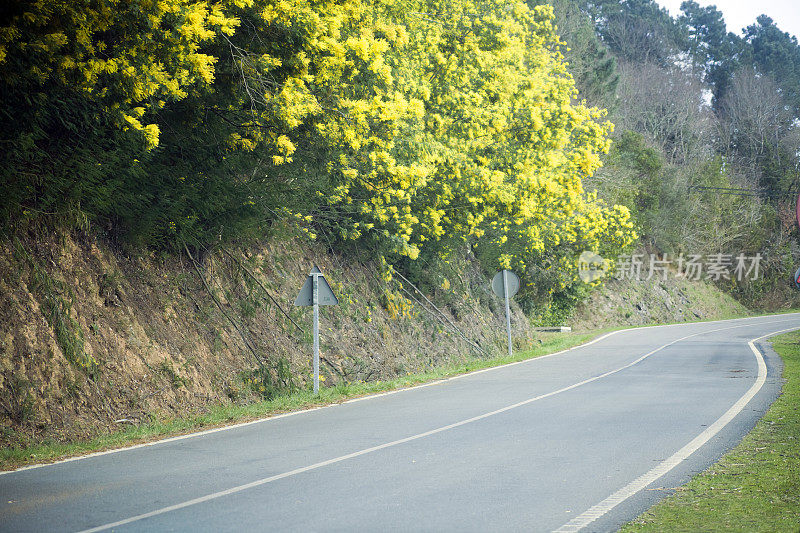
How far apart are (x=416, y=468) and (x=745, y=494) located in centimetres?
311

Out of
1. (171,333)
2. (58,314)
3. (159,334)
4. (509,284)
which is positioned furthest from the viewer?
(509,284)

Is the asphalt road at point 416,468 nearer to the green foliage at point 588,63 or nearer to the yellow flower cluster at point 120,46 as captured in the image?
the yellow flower cluster at point 120,46

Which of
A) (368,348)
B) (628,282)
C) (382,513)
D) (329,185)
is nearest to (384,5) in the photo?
(329,185)

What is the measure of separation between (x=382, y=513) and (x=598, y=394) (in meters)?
9.57

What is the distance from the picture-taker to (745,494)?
727 cm

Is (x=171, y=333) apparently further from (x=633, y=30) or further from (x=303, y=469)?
(x=633, y=30)

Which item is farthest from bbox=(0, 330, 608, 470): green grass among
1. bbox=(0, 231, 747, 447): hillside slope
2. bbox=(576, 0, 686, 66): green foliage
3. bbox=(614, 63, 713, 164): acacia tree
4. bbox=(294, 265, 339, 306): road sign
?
bbox=(576, 0, 686, 66): green foliage

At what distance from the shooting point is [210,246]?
17.2m

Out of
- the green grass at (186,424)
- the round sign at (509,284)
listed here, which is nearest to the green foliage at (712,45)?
the round sign at (509,284)

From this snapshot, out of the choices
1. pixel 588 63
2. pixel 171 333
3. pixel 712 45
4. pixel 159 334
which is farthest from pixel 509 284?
pixel 712 45

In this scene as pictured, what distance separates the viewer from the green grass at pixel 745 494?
627cm

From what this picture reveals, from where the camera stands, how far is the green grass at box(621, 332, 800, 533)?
20.6ft

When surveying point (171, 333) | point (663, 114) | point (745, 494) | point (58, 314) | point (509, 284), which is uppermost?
point (663, 114)

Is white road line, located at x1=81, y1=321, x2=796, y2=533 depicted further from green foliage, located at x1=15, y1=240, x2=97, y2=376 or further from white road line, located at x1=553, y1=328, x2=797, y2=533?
green foliage, located at x1=15, y1=240, x2=97, y2=376
